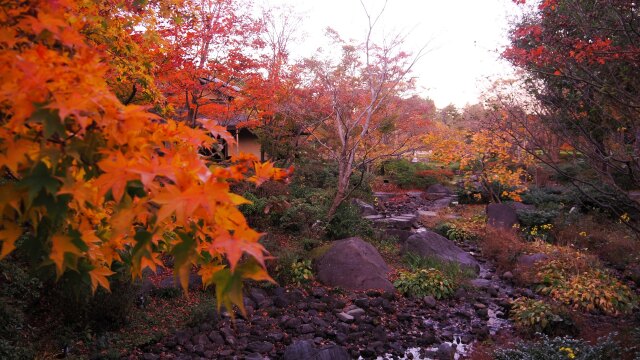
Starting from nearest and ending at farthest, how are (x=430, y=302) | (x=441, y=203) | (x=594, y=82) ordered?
(x=594, y=82) → (x=430, y=302) → (x=441, y=203)

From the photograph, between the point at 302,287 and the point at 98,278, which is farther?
the point at 302,287

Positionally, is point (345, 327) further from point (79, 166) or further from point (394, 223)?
point (394, 223)

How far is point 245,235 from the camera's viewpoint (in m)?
1.34

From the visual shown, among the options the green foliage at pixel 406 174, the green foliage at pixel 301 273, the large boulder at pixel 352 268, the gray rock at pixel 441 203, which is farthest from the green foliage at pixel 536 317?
the green foliage at pixel 406 174

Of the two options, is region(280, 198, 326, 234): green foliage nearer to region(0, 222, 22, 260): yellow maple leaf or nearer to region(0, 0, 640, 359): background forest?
region(0, 0, 640, 359): background forest

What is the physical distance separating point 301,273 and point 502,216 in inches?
252

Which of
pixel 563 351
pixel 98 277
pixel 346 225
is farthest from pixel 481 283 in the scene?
pixel 98 277

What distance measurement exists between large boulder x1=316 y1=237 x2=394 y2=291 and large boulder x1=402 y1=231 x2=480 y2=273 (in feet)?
4.62

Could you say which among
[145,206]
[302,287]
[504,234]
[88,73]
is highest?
[88,73]

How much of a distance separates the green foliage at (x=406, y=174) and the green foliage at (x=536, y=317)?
14.3 meters

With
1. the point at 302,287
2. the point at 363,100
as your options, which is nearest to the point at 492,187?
the point at 363,100

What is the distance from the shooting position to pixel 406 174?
20438mm

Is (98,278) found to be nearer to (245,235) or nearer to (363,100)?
(245,235)

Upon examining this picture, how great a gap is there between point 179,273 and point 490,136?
12816mm
